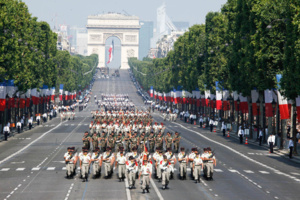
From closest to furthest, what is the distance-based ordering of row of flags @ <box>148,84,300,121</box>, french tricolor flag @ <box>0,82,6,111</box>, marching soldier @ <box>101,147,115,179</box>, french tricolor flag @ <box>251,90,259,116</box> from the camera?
marching soldier @ <box>101,147,115,179</box> → row of flags @ <box>148,84,300,121</box> → french tricolor flag @ <box>251,90,259,116</box> → french tricolor flag @ <box>0,82,6,111</box>

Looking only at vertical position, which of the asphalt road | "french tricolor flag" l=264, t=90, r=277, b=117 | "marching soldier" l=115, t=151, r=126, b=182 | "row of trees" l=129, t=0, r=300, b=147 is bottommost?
the asphalt road

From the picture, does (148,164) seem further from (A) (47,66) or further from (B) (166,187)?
(A) (47,66)

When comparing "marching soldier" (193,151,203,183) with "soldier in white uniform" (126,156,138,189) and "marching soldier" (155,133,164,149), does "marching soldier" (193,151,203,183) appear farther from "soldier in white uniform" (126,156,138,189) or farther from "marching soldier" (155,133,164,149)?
"marching soldier" (155,133,164,149)

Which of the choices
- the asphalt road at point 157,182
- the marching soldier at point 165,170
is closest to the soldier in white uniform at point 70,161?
the asphalt road at point 157,182

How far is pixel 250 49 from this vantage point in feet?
237

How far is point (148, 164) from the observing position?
118ft

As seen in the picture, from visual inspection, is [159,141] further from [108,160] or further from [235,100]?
[235,100]

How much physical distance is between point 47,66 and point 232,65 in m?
40.6

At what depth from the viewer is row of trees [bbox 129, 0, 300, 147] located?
189 ft

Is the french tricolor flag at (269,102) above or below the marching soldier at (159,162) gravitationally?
above

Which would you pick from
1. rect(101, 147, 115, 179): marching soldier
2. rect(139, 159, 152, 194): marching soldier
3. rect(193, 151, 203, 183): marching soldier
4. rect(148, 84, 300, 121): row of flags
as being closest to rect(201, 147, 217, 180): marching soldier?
rect(193, 151, 203, 183): marching soldier

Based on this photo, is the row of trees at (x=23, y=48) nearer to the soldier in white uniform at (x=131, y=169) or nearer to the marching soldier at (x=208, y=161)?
the marching soldier at (x=208, y=161)

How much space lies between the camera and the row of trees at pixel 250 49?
57.5 m

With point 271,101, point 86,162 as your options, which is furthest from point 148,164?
point 271,101
